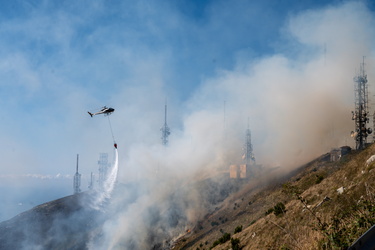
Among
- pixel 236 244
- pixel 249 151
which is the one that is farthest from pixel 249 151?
pixel 236 244

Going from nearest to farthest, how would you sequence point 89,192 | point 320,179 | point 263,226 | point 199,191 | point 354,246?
point 354,246, point 263,226, point 320,179, point 199,191, point 89,192

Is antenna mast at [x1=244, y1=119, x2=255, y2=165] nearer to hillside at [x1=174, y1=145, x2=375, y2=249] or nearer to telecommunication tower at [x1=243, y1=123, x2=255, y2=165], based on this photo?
telecommunication tower at [x1=243, y1=123, x2=255, y2=165]

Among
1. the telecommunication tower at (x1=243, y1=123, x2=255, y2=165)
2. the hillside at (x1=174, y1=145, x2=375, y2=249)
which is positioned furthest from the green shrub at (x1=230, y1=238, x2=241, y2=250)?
the telecommunication tower at (x1=243, y1=123, x2=255, y2=165)

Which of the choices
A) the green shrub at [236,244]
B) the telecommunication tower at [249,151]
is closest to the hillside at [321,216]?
the green shrub at [236,244]

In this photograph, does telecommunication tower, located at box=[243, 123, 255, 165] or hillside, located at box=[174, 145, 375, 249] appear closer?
hillside, located at box=[174, 145, 375, 249]

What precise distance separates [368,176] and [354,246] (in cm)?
2554

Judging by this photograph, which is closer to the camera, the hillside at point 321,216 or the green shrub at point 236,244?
the hillside at point 321,216

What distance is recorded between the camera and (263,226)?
32781 mm

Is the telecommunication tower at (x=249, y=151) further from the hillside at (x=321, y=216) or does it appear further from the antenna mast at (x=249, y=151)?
the hillside at (x=321, y=216)

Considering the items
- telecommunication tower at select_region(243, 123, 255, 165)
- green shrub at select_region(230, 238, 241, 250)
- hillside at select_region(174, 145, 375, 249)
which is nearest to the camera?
hillside at select_region(174, 145, 375, 249)

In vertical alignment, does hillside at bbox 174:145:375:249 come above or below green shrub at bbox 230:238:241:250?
above

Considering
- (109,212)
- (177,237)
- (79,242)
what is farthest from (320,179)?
(109,212)

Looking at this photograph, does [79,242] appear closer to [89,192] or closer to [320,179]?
→ [89,192]

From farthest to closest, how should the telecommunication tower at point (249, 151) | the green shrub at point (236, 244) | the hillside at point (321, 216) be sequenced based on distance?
the telecommunication tower at point (249, 151)
the green shrub at point (236, 244)
the hillside at point (321, 216)
